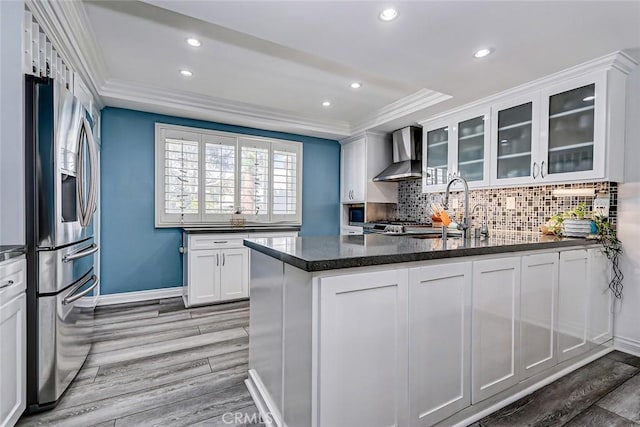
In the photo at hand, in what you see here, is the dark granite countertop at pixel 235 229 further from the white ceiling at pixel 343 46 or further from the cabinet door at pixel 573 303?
the cabinet door at pixel 573 303

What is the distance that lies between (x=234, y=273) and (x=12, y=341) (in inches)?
93.6

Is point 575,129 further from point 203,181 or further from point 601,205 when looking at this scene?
point 203,181

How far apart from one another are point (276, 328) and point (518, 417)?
1.42 meters

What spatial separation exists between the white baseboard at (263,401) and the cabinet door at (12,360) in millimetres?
1138

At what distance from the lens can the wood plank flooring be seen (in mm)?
1669

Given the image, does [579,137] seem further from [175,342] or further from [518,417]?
[175,342]

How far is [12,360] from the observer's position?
1.47 m

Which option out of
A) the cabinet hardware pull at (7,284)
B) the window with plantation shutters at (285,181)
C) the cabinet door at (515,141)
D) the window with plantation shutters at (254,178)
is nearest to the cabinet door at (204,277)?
the window with plantation shutters at (254,178)

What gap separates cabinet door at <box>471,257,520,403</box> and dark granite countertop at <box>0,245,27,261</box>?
2.24 m

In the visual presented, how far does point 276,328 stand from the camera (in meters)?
1.60

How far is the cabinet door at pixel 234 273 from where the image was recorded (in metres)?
3.74

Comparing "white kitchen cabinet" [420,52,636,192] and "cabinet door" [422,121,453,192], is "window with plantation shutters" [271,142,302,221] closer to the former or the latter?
"cabinet door" [422,121,453,192]

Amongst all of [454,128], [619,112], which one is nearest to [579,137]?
[619,112]

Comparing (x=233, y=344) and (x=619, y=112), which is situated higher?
(x=619, y=112)
